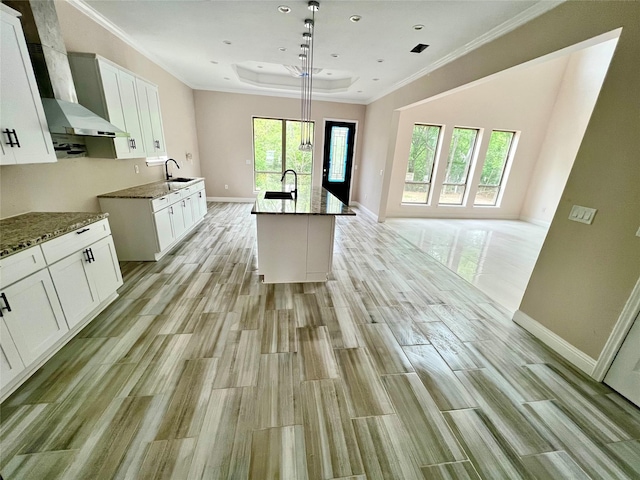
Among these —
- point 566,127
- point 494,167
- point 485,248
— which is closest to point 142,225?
point 485,248

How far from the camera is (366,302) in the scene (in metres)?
2.77

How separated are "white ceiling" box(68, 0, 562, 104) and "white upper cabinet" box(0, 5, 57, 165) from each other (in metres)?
1.36

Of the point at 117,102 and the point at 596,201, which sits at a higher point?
the point at 117,102

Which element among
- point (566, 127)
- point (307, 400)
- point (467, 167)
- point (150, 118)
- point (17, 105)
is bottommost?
point (307, 400)

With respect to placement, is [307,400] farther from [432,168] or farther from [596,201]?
[432,168]

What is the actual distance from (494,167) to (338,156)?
4.17 m

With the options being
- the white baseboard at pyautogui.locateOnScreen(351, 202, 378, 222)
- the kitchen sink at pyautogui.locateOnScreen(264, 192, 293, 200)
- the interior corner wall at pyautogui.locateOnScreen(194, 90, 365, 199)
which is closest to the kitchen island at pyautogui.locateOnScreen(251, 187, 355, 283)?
the kitchen sink at pyautogui.locateOnScreen(264, 192, 293, 200)

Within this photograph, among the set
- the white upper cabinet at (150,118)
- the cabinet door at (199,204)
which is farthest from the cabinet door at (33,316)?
the cabinet door at (199,204)

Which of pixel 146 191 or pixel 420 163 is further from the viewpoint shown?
pixel 420 163

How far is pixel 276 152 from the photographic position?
22.8 ft

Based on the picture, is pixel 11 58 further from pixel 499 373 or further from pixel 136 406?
pixel 499 373

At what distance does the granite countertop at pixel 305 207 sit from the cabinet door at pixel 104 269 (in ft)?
4.57

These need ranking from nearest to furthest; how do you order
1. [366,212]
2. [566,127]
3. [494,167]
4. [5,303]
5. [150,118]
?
[5,303], [150,118], [566,127], [494,167], [366,212]

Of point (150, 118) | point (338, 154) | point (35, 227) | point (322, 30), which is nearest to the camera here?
point (35, 227)
